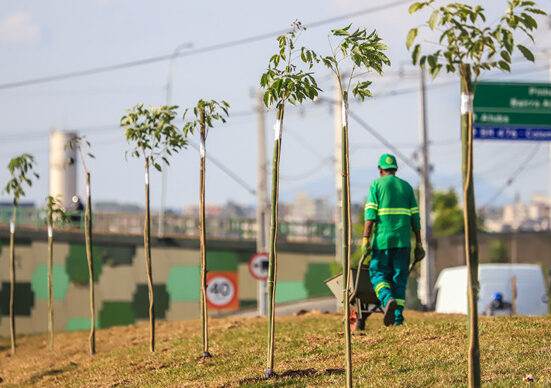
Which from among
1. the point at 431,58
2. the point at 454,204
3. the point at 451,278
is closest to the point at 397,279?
the point at 431,58

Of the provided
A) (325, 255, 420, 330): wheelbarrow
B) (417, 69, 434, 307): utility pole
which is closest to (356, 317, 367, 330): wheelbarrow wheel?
(325, 255, 420, 330): wheelbarrow

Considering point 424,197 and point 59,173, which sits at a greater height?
point 59,173

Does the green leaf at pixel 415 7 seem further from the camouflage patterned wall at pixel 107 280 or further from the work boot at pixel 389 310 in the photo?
the camouflage patterned wall at pixel 107 280

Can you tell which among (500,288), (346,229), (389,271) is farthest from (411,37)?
(500,288)

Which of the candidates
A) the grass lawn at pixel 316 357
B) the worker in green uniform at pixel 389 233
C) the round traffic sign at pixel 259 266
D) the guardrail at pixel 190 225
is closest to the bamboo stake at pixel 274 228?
the grass lawn at pixel 316 357

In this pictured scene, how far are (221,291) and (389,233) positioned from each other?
3260 centimetres

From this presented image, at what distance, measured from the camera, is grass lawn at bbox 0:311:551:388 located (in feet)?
31.8

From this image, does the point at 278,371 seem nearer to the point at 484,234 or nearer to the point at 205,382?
the point at 205,382

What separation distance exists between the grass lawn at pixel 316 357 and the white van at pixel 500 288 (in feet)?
17.2

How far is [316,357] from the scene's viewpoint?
1153 cm

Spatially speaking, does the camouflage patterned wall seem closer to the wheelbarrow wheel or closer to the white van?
the white van

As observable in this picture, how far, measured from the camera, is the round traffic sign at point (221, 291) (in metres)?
43.9

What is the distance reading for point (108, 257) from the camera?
4444 centimetres

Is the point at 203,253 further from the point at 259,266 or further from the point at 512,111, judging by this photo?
the point at 512,111
